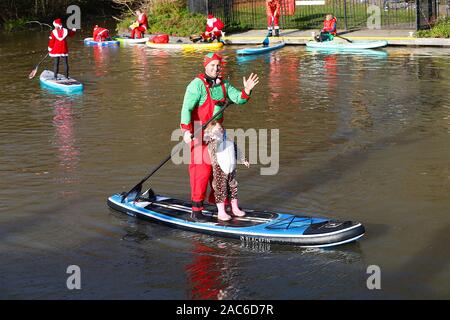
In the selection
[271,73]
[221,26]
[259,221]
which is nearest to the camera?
[259,221]

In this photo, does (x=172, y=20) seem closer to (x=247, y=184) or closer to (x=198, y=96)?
(x=247, y=184)

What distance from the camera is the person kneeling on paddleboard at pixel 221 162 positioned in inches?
356

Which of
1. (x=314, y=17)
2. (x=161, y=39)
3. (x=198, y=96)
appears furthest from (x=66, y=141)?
(x=314, y=17)

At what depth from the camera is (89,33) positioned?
116ft

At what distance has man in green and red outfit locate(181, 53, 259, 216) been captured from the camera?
897cm

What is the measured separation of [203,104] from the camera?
9070 mm

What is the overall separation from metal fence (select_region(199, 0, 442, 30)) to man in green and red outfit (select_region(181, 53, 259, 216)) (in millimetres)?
20552

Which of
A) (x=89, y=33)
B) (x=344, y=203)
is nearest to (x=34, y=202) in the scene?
(x=344, y=203)

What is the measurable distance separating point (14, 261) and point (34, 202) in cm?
211

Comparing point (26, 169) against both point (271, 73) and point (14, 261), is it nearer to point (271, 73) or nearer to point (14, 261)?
point (14, 261)

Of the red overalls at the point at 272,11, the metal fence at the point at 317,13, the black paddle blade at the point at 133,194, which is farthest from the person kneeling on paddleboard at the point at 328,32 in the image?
the black paddle blade at the point at 133,194

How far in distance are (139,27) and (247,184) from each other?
2067 cm

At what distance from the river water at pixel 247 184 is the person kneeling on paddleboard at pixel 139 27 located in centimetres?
951

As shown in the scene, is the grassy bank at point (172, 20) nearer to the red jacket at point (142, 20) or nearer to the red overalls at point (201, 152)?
the red jacket at point (142, 20)
